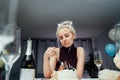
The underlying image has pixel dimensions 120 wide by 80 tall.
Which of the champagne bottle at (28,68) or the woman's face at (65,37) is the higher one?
the woman's face at (65,37)

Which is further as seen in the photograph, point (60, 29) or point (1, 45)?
point (60, 29)

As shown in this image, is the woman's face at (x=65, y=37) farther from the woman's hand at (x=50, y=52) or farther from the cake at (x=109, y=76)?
the cake at (x=109, y=76)

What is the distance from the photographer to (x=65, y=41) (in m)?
0.71

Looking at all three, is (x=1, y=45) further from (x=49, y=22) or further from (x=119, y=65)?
(x=49, y=22)

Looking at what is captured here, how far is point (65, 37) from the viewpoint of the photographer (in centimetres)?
71

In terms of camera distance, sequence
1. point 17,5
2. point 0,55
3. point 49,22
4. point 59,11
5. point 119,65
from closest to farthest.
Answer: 1. point 0,55
2. point 119,65
3. point 17,5
4. point 59,11
5. point 49,22

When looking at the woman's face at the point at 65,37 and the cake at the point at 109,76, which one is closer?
the cake at the point at 109,76

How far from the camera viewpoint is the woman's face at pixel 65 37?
0.71m

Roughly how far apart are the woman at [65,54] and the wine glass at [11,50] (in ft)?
0.49

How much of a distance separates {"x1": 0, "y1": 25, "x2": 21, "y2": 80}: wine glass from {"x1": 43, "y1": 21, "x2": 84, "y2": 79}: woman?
5.8 inches

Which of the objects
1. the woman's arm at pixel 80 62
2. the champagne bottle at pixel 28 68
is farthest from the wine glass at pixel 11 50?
the woman's arm at pixel 80 62

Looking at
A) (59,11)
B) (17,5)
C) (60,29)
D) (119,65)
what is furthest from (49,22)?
(119,65)

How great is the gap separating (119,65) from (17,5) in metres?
1.34

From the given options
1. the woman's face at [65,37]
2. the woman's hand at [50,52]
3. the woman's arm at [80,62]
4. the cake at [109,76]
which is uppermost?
the woman's face at [65,37]
